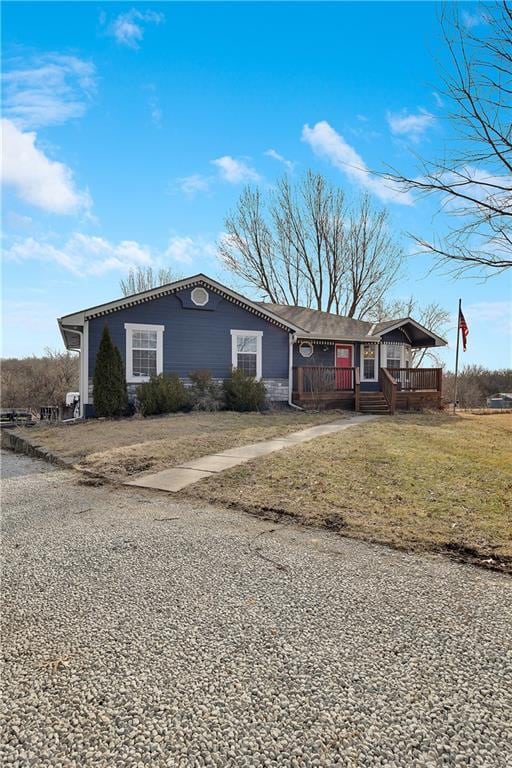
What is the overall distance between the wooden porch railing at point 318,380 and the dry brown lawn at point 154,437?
2.53 metres

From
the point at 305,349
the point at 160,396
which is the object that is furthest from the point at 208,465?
the point at 305,349

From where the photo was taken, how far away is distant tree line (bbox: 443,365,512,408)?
1010 inches

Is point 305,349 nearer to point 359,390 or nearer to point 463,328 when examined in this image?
point 359,390

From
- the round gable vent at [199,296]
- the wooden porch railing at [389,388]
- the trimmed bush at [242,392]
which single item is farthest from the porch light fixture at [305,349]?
the round gable vent at [199,296]

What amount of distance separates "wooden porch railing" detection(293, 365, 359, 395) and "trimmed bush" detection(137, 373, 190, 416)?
467 cm

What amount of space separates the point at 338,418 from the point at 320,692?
1212 centimetres

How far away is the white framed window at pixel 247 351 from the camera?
16.0 metres

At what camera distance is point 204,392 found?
14930 millimetres

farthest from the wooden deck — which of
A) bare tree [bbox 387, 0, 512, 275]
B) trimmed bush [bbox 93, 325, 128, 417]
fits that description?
bare tree [bbox 387, 0, 512, 275]

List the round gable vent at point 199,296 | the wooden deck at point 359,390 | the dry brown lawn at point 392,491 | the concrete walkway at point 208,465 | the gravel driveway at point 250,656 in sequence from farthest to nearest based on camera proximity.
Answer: the wooden deck at point 359,390 → the round gable vent at point 199,296 → the concrete walkway at point 208,465 → the dry brown lawn at point 392,491 → the gravel driveway at point 250,656

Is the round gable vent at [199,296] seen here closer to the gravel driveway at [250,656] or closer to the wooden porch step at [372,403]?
the wooden porch step at [372,403]

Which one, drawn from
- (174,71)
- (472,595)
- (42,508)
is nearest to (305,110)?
(174,71)

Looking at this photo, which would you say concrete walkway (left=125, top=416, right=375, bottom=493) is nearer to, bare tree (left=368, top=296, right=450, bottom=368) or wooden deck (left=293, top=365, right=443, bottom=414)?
wooden deck (left=293, top=365, right=443, bottom=414)

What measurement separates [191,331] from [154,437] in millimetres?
6697
